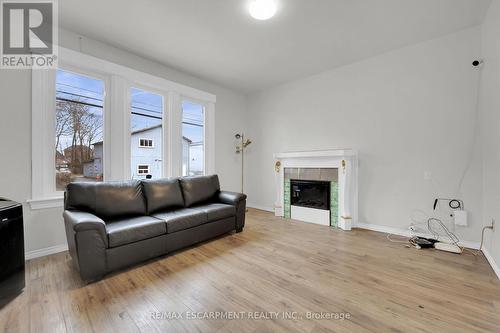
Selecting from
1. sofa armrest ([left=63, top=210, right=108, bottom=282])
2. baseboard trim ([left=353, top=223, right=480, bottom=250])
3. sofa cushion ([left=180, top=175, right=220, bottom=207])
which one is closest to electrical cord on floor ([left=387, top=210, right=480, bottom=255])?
baseboard trim ([left=353, top=223, right=480, bottom=250])

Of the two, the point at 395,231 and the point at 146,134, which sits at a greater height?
the point at 146,134

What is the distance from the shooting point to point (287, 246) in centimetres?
290

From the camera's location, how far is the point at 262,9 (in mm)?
2377

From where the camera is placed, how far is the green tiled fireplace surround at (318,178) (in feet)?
12.6

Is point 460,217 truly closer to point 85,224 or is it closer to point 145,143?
point 85,224

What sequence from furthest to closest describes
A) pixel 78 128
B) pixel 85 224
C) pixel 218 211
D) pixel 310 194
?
pixel 310 194 < pixel 218 211 < pixel 78 128 < pixel 85 224

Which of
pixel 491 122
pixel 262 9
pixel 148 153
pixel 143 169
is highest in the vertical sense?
pixel 262 9

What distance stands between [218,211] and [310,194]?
79.2 inches

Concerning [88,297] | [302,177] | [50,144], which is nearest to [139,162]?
[50,144]

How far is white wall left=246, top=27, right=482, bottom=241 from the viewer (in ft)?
9.39

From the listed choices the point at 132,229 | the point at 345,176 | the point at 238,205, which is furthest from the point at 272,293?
the point at 345,176

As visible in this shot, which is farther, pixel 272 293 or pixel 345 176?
pixel 345 176

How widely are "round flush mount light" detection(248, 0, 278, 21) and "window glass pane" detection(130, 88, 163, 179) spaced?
2329 mm

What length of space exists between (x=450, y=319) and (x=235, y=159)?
443 centimetres
